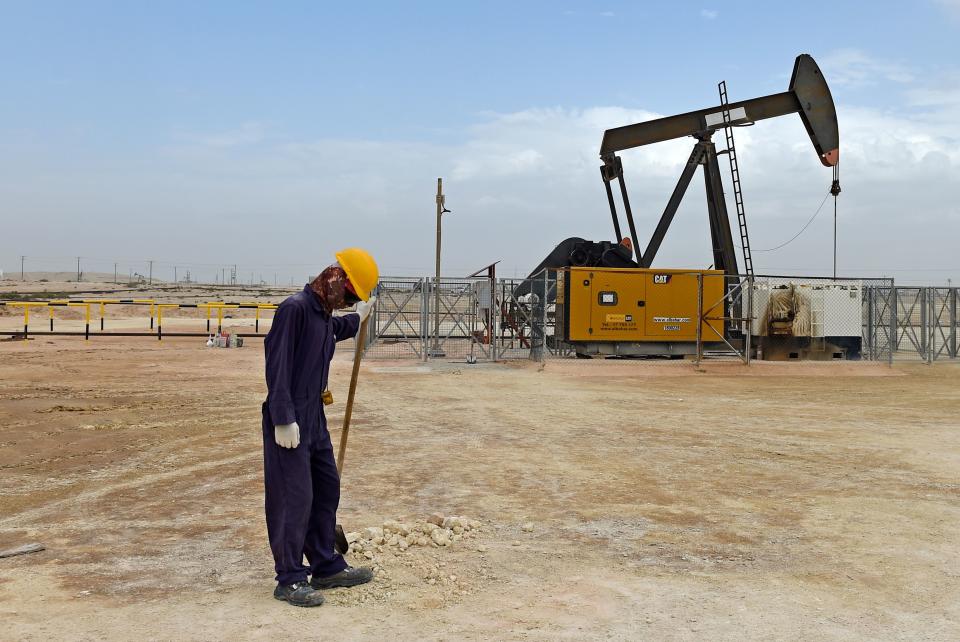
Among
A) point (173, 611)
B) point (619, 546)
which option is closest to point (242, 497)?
point (173, 611)

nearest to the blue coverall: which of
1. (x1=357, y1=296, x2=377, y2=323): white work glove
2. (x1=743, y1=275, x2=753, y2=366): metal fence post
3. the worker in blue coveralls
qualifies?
the worker in blue coveralls

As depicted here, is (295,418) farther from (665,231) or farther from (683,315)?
(665,231)

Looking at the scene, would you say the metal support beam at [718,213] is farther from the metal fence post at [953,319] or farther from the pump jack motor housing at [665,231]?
the metal fence post at [953,319]

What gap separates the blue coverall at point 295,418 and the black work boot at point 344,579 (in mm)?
104

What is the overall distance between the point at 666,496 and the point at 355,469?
119 inches

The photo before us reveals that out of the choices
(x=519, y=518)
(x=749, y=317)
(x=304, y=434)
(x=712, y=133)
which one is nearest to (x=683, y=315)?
(x=749, y=317)

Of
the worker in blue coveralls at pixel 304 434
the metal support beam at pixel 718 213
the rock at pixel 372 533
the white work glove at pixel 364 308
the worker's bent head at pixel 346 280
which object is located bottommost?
the rock at pixel 372 533

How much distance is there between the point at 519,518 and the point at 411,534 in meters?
1.09

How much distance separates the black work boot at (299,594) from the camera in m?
4.58

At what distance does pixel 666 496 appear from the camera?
7395 millimetres

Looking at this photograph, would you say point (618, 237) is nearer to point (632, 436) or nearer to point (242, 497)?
point (632, 436)

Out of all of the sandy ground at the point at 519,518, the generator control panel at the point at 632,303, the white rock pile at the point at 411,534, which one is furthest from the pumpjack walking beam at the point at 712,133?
the white rock pile at the point at 411,534

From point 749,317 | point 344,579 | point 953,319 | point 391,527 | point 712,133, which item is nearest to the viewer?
point 344,579

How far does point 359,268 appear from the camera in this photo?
4750 millimetres
